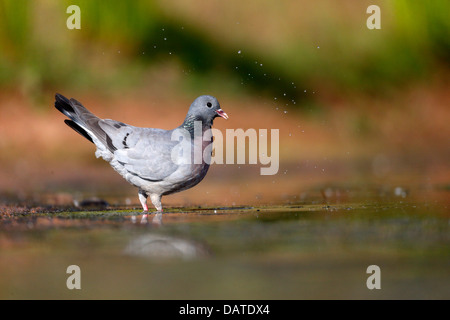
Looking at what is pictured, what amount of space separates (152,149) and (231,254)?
7.33 feet

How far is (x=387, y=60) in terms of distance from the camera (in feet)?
39.8

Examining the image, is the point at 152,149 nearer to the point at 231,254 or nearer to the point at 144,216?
the point at 144,216

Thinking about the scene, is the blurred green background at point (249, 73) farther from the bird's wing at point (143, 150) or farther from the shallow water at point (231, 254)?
the shallow water at point (231, 254)

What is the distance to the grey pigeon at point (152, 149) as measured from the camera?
5902 millimetres

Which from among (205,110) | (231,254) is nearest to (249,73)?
(205,110)

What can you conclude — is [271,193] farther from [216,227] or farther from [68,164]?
[68,164]

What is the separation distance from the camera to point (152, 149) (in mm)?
6051

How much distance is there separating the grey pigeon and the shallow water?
1.16ft

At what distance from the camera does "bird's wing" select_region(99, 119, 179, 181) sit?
19.5ft

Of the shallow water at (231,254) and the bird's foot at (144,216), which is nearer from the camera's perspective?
the shallow water at (231,254)

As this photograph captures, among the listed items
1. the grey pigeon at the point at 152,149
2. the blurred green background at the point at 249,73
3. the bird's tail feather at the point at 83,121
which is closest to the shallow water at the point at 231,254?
the grey pigeon at the point at 152,149

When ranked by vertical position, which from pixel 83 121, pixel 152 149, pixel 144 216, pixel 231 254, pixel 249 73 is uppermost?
pixel 249 73

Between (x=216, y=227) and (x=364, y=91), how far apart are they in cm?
735

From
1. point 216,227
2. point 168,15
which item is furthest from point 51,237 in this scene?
point 168,15
